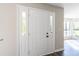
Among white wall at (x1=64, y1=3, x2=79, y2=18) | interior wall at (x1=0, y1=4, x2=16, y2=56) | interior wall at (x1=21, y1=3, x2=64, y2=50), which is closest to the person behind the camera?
interior wall at (x1=0, y1=4, x2=16, y2=56)

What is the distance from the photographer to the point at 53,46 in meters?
4.90

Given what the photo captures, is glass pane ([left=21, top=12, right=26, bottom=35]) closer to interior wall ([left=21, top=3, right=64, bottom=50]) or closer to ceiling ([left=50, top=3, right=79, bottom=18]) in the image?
interior wall ([left=21, top=3, right=64, bottom=50])

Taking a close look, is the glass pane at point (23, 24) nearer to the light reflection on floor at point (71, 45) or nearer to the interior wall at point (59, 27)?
the interior wall at point (59, 27)

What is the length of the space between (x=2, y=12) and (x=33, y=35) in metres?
1.39

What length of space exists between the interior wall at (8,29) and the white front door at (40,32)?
712mm

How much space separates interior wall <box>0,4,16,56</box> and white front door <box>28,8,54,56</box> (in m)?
0.71

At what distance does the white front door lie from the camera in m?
3.96

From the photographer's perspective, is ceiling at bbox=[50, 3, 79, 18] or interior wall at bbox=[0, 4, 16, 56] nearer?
interior wall at bbox=[0, 4, 16, 56]

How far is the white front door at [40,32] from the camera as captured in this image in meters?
3.96

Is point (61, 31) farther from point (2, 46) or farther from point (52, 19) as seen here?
point (2, 46)


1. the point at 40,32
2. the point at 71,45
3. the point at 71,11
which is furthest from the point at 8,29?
the point at 71,45

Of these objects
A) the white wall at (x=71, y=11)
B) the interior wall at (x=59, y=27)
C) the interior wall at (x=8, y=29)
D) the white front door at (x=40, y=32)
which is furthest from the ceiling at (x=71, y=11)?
the interior wall at (x=8, y=29)

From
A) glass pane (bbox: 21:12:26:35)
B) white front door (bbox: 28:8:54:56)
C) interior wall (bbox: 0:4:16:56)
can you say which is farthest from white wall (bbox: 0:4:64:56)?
white front door (bbox: 28:8:54:56)

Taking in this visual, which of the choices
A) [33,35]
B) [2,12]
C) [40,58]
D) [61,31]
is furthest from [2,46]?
[61,31]
